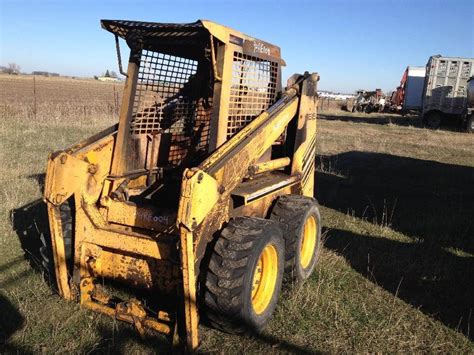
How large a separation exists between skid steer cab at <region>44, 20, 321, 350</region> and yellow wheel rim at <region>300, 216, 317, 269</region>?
1cm

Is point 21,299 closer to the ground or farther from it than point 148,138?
closer to the ground

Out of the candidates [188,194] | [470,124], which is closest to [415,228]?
[188,194]

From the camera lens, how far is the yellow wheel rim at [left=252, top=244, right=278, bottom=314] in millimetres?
3614

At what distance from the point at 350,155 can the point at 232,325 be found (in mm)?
10754

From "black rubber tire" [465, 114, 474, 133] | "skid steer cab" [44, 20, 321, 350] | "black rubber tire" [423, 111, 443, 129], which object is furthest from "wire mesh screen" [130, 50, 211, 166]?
"black rubber tire" [423, 111, 443, 129]

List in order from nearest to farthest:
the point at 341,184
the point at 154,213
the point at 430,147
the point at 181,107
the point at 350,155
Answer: the point at 154,213 < the point at 181,107 < the point at 341,184 < the point at 350,155 < the point at 430,147

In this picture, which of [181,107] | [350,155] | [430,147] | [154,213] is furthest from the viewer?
[430,147]

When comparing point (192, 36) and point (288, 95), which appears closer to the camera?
point (192, 36)

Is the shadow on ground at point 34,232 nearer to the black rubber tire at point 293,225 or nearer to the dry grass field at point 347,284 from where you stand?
the dry grass field at point 347,284

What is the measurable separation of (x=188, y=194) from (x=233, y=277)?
70cm

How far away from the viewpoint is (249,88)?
427 cm

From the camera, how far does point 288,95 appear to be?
4457 millimetres

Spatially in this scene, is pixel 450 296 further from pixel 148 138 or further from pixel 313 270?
pixel 148 138

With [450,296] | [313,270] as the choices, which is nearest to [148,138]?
[313,270]
